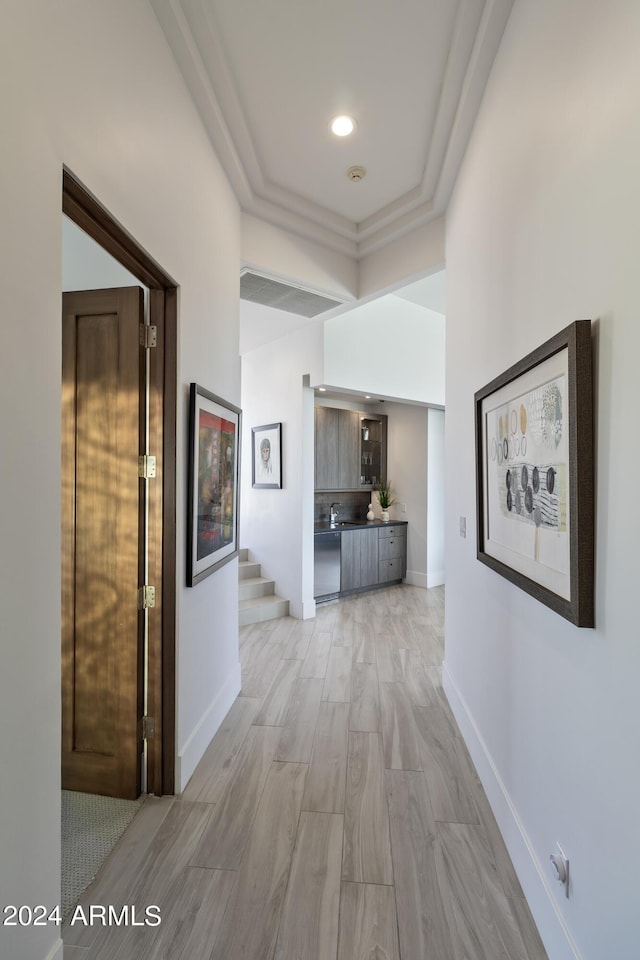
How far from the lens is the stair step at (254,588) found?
15.6ft

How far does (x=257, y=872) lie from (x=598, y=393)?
1885 mm

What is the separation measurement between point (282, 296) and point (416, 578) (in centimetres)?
401

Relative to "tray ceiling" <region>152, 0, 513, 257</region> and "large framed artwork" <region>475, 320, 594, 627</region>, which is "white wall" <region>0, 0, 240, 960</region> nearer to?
"tray ceiling" <region>152, 0, 513, 257</region>

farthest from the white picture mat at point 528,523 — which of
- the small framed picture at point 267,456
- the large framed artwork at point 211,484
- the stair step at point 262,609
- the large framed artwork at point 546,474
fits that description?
the small framed picture at point 267,456

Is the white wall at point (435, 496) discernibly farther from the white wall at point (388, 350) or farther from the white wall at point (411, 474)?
the white wall at point (388, 350)

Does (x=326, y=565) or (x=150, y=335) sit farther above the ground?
(x=150, y=335)

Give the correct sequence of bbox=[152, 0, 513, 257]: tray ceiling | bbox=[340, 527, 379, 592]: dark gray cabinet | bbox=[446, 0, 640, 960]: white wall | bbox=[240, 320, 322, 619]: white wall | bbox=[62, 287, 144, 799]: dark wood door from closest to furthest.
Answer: bbox=[446, 0, 640, 960]: white wall
bbox=[152, 0, 513, 257]: tray ceiling
bbox=[62, 287, 144, 799]: dark wood door
bbox=[240, 320, 322, 619]: white wall
bbox=[340, 527, 379, 592]: dark gray cabinet

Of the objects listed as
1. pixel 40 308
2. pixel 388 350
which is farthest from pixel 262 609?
pixel 40 308

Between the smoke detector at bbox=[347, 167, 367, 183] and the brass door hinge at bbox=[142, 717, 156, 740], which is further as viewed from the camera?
the smoke detector at bbox=[347, 167, 367, 183]

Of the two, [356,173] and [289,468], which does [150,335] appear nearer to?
[356,173]

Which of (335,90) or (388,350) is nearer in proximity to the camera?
(335,90)

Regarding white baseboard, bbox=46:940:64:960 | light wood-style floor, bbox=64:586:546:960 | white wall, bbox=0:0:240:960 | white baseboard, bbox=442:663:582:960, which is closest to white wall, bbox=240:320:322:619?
light wood-style floor, bbox=64:586:546:960

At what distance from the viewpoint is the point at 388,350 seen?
5.00 m

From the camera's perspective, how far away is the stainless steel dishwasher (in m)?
4.95
